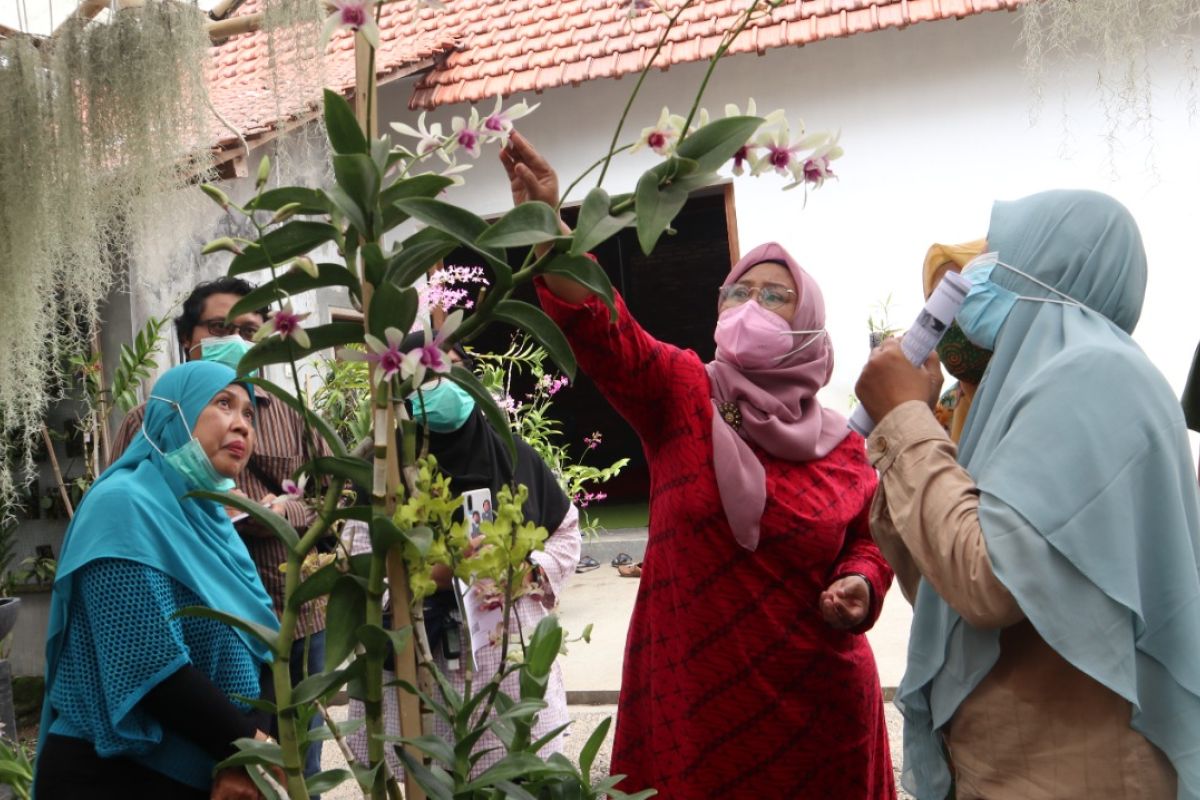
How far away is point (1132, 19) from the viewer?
4.14 metres

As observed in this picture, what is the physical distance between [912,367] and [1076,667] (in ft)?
1.56

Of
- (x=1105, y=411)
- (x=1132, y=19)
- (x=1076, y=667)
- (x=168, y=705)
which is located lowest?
(x=168, y=705)

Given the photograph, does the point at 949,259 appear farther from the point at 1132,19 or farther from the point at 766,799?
the point at 1132,19

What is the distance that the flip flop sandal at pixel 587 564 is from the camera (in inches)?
315

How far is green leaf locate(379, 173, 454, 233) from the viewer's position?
1054 mm

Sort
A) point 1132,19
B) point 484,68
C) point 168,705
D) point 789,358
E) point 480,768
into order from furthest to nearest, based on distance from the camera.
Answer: point 484,68
point 1132,19
point 480,768
point 789,358
point 168,705

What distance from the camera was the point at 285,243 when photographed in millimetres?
1061

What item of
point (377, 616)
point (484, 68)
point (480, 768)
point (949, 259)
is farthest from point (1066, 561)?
point (484, 68)

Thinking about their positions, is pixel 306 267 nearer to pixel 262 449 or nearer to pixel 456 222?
pixel 456 222

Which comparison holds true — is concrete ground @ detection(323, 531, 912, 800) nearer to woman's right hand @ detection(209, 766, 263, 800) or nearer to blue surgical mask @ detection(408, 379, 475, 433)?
blue surgical mask @ detection(408, 379, 475, 433)

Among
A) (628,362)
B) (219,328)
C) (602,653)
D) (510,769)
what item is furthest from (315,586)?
(602,653)

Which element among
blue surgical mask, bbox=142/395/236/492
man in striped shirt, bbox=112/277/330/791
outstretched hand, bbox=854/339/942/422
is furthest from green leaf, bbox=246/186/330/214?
man in striped shirt, bbox=112/277/330/791

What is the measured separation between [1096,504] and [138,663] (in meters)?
1.57

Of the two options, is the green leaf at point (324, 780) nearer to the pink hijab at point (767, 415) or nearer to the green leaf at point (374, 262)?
the green leaf at point (374, 262)
